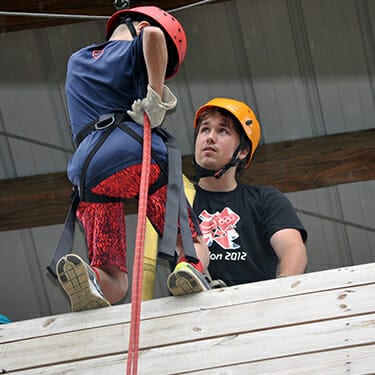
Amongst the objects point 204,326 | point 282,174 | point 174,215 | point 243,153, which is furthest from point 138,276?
point 282,174

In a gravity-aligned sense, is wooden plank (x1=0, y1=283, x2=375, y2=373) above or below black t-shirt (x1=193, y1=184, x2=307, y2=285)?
above

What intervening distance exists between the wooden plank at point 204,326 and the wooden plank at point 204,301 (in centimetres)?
2

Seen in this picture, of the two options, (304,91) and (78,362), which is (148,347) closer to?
(78,362)

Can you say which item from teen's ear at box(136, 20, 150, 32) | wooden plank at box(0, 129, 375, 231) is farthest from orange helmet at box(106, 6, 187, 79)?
wooden plank at box(0, 129, 375, 231)

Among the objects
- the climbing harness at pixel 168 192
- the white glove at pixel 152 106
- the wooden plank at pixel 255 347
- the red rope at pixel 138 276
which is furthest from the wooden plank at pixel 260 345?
the white glove at pixel 152 106

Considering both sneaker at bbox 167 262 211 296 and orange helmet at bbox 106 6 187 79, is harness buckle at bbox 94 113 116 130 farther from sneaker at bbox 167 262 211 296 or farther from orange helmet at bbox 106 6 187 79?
sneaker at bbox 167 262 211 296

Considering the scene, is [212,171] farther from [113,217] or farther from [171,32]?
[171,32]

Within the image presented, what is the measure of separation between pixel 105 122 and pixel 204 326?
2.67 ft

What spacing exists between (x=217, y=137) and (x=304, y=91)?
1.99 meters

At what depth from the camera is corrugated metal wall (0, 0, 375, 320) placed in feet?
20.5

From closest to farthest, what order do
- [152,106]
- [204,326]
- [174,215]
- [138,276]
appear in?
[138,276] → [204,326] → [152,106] → [174,215]

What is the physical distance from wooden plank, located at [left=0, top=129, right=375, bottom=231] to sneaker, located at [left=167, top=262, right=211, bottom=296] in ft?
11.2

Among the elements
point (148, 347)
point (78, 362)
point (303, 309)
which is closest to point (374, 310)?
point (303, 309)

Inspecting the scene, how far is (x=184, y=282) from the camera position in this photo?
3.11 m
